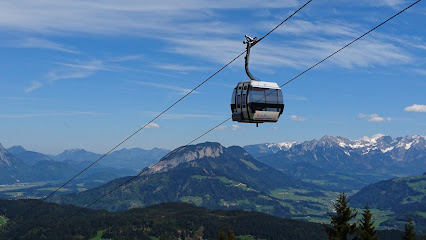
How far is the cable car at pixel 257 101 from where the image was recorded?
34812 millimetres

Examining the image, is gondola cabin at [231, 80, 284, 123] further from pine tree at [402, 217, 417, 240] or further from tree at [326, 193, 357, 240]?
pine tree at [402, 217, 417, 240]

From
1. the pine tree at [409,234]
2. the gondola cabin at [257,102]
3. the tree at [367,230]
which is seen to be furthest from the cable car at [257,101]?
the pine tree at [409,234]

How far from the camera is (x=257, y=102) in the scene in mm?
34906

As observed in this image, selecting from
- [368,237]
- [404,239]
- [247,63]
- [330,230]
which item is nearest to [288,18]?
[247,63]

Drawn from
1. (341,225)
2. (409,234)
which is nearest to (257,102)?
(341,225)

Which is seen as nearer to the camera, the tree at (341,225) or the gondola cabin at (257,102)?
the gondola cabin at (257,102)

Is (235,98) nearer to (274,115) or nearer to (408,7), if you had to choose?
(274,115)

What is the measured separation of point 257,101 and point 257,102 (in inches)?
3.2

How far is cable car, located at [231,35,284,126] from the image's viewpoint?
114 ft

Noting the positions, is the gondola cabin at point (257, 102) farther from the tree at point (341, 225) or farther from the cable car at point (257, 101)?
the tree at point (341, 225)

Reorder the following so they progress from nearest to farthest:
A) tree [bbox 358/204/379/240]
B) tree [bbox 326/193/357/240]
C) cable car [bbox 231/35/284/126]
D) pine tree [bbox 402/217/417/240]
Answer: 1. cable car [bbox 231/35/284/126]
2. tree [bbox 326/193/357/240]
3. tree [bbox 358/204/379/240]
4. pine tree [bbox 402/217/417/240]

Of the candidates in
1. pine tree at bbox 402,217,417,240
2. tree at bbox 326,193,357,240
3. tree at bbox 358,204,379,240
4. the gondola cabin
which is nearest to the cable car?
the gondola cabin

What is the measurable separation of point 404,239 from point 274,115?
70.6m

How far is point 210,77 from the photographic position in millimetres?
30812
